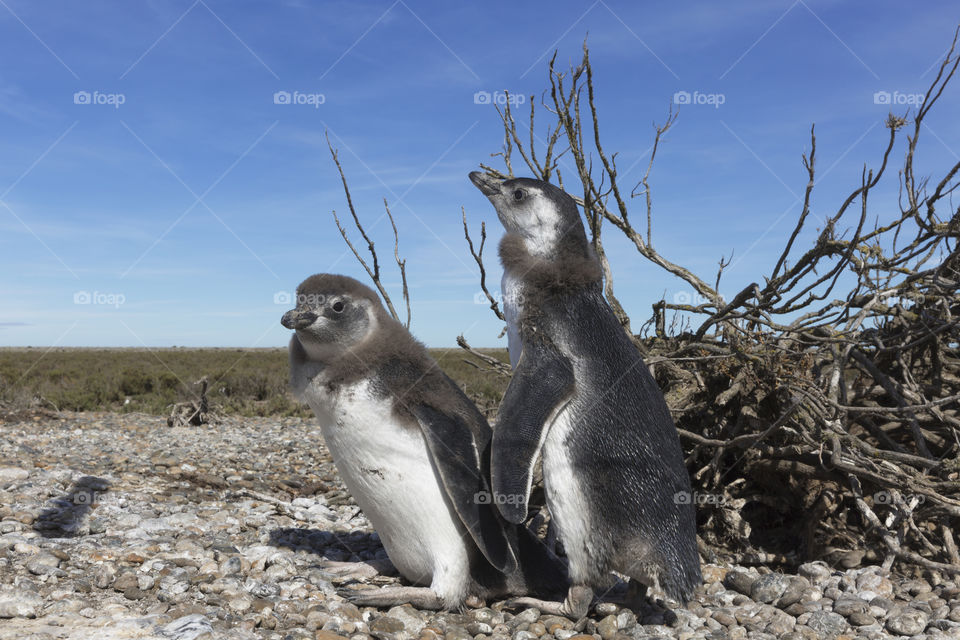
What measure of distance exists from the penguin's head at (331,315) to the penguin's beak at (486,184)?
2.77ft

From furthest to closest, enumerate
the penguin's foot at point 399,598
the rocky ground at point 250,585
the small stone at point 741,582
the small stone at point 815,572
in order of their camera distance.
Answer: the small stone at point 815,572
the small stone at point 741,582
the penguin's foot at point 399,598
the rocky ground at point 250,585

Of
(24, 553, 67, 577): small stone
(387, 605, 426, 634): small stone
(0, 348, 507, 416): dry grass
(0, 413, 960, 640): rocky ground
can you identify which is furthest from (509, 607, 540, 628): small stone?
(0, 348, 507, 416): dry grass

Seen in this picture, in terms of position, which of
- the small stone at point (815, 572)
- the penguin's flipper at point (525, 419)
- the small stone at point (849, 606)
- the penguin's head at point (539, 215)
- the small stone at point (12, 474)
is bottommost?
the small stone at point (849, 606)

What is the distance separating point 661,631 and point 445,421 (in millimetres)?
1405

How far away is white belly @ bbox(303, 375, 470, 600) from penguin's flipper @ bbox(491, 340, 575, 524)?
0.44 m

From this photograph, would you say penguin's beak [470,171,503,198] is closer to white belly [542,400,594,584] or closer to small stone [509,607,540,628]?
white belly [542,400,594,584]

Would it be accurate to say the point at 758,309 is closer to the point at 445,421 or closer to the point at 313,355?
the point at 445,421

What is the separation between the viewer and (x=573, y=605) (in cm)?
323

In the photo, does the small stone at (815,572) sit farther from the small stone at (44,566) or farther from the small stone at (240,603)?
the small stone at (44,566)

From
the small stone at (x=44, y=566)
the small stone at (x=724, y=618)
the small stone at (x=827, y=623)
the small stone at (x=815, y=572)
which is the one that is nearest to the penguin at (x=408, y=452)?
the small stone at (x=724, y=618)

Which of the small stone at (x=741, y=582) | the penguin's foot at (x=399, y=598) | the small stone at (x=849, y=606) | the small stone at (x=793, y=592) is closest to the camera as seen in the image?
the penguin's foot at (x=399, y=598)

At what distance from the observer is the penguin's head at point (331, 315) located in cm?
342

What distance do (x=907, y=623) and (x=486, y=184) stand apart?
9.98 ft

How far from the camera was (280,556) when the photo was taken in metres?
4.05
